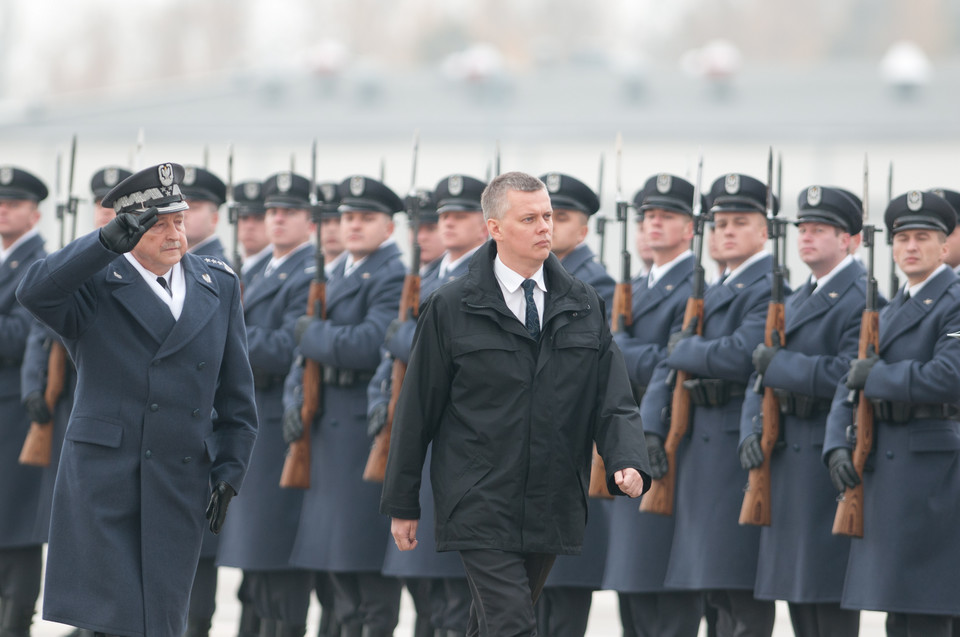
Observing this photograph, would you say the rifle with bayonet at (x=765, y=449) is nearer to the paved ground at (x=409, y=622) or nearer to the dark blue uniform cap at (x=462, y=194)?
the dark blue uniform cap at (x=462, y=194)

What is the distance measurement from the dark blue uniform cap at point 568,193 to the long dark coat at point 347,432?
0.96m

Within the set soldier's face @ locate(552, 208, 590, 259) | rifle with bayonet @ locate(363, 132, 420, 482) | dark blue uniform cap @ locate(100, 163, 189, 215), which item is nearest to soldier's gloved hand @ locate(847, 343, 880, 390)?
soldier's face @ locate(552, 208, 590, 259)

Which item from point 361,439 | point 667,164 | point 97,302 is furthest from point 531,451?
point 667,164

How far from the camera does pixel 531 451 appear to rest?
19.0 ft

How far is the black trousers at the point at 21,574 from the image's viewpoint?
867 cm

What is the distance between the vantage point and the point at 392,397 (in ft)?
27.0

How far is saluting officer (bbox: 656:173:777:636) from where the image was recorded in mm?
7531

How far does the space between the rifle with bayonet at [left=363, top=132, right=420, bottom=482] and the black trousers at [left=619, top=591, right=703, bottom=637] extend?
1.34 metres

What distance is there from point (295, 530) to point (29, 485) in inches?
58.2

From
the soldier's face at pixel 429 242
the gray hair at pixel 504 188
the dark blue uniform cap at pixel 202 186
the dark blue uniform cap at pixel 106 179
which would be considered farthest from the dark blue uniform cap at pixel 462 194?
the gray hair at pixel 504 188

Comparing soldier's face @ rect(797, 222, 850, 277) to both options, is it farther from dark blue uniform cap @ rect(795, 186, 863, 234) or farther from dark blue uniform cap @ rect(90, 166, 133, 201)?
dark blue uniform cap @ rect(90, 166, 133, 201)

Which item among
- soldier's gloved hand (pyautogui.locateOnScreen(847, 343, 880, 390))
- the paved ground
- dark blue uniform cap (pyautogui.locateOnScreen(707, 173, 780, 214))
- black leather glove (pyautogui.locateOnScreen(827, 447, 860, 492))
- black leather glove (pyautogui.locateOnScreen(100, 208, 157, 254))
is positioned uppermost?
dark blue uniform cap (pyautogui.locateOnScreen(707, 173, 780, 214))

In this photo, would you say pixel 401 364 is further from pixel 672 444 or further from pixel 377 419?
pixel 672 444

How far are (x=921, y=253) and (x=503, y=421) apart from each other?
237cm
